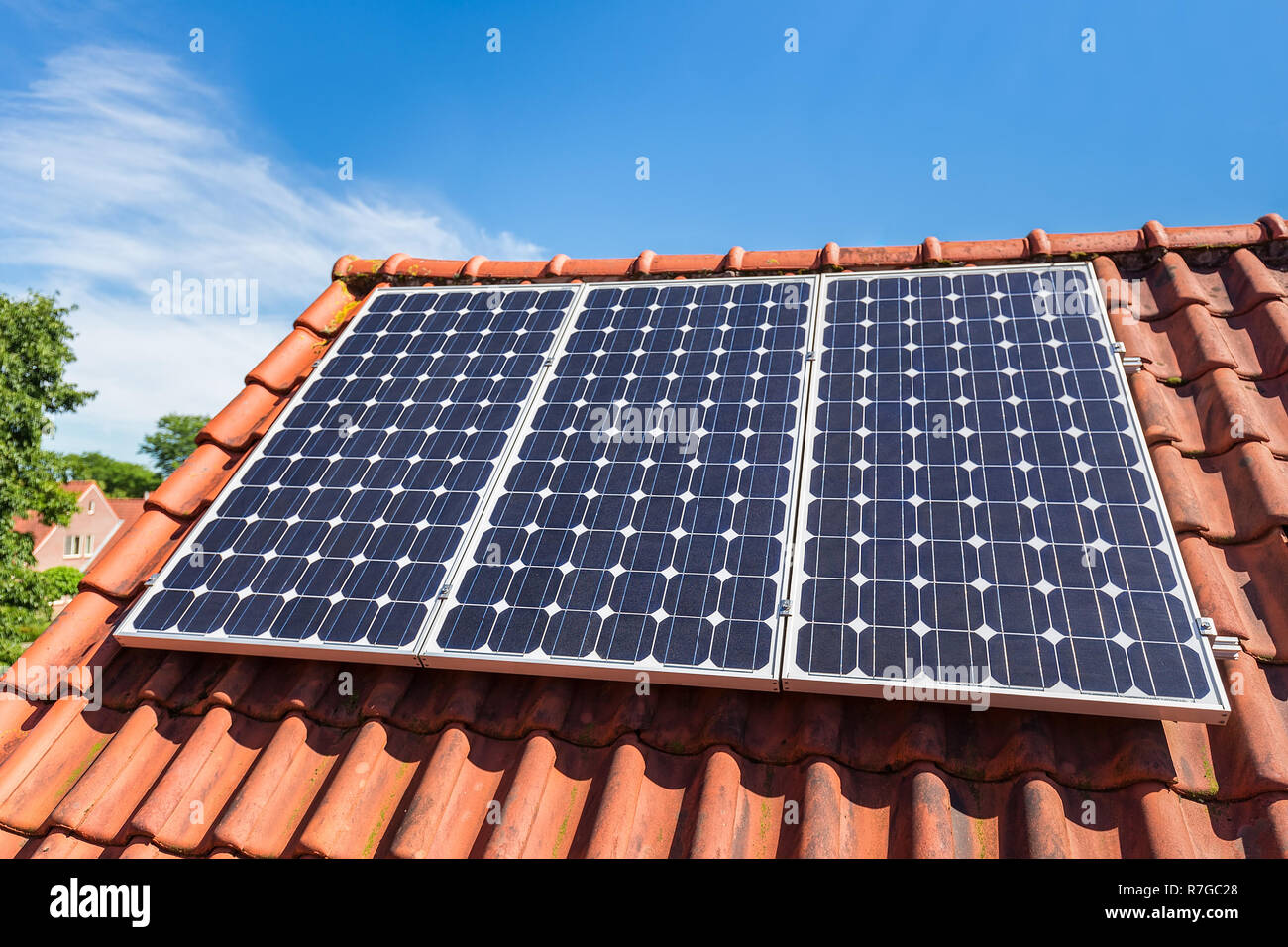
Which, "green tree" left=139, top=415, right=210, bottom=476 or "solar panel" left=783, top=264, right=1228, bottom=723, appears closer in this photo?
"solar panel" left=783, top=264, right=1228, bottom=723

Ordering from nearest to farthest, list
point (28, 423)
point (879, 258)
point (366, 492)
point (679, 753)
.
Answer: point (679, 753)
point (366, 492)
point (879, 258)
point (28, 423)

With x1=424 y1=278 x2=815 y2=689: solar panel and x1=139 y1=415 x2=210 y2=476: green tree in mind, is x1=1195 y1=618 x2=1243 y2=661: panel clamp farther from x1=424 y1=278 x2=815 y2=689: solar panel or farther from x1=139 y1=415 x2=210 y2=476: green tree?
x1=139 y1=415 x2=210 y2=476: green tree

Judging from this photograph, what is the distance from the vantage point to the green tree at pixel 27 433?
27875 millimetres

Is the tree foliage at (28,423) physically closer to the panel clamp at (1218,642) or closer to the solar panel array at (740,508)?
the solar panel array at (740,508)

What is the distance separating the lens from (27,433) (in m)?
29.2

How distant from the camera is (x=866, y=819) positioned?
456 cm

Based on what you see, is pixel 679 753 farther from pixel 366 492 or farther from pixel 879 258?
pixel 879 258

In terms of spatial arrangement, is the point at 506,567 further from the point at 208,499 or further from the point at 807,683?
the point at 208,499

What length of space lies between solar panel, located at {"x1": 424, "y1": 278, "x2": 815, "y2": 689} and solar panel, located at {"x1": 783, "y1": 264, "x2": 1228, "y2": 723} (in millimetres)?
316

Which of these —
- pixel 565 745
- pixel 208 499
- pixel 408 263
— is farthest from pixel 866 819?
pixel 408 263

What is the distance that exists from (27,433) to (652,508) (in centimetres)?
3338

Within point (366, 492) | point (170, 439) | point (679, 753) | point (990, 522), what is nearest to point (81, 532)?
point (170, 439)

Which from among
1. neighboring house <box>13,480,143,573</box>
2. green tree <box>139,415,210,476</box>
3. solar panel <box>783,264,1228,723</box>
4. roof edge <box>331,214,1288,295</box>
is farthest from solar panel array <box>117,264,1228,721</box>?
green tree <box>139,415,210,476</box>

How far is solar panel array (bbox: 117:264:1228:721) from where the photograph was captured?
190 inches
